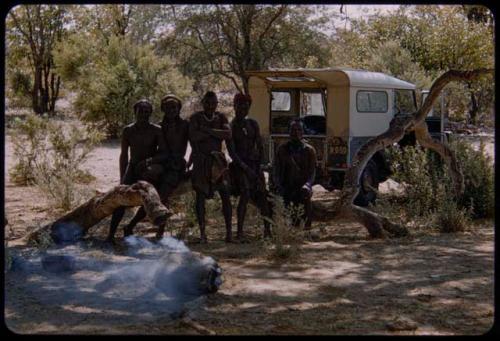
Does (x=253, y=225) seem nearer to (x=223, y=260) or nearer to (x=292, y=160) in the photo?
(x=292, y=160)

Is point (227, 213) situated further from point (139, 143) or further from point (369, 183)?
point (369, 183)

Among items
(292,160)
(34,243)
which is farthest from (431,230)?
(34,243)

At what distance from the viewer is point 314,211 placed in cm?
773

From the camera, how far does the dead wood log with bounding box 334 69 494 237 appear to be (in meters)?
7.56

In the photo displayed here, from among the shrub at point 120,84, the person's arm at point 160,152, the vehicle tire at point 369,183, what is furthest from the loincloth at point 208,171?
the shrub at point 120,84

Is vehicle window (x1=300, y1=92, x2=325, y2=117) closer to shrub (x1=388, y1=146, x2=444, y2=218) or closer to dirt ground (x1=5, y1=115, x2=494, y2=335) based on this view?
shrub (x1=388, y1=146, x2=444, y2=218)

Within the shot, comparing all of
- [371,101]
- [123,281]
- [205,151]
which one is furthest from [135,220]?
[371,101]

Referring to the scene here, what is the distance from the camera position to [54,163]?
11094 millimetres

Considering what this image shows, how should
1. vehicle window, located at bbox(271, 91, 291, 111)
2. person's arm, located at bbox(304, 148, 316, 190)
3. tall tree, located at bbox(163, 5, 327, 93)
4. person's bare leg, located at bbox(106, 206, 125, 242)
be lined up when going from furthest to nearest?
1. tall tree, located at bbox(163, 5, 327, 93)
2. vehicle window, located at bbox(271, 91, 291, 111)
3. person's arm, located at bbox(304, 148, 316, 190)
4. person's bare leg, located at bbox(106, 206, 125, 242)

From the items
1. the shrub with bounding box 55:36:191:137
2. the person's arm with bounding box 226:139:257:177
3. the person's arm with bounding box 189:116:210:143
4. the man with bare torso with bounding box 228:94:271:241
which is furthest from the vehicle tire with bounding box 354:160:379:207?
the shrub with bounding box 55:36:191:137

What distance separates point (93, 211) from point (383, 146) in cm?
333

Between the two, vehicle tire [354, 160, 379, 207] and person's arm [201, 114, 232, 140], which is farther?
vehicle tire [354, 160, 379, 207]

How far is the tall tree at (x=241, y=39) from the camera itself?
72.9 feet

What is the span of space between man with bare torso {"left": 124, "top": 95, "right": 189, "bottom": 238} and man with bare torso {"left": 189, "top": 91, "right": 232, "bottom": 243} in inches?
4.9
